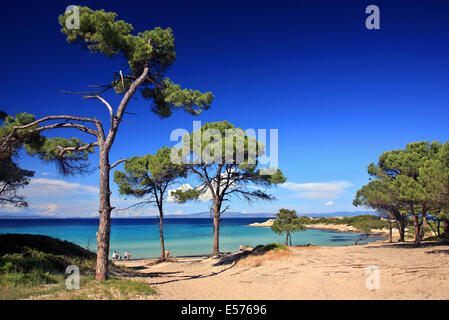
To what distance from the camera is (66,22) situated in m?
8.38

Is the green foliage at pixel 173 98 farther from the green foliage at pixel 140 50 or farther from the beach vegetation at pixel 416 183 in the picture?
the beach vegetation at pixel 416 183

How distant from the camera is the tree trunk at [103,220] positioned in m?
7.89

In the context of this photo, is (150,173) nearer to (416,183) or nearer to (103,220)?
(103,220)

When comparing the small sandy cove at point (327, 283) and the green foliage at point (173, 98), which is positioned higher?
the green foliage at point (173, 98)

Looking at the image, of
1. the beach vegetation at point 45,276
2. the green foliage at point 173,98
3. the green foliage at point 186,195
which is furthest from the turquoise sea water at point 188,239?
the green foliage at point 173,98

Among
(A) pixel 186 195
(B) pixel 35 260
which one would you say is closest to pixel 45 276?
(B) pixel 35 260

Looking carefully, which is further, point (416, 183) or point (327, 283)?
point (416, 183)

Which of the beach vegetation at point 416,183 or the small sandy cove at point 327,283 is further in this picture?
the beach vegetation at point 416,183

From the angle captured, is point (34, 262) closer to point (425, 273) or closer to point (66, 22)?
point (66, 22)

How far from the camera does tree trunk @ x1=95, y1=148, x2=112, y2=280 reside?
25.9 feet

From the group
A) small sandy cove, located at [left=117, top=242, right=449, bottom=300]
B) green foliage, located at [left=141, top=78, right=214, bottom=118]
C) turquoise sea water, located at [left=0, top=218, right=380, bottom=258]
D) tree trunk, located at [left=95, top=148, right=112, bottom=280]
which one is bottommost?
turquoise sea water, located at [left=0, top=218, right=380, bottom=258]

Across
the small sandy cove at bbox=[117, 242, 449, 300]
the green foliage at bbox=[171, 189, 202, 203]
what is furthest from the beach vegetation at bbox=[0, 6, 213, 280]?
the green foliage at bbox=[171, 189, 202, 203]

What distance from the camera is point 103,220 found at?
8.06 meters

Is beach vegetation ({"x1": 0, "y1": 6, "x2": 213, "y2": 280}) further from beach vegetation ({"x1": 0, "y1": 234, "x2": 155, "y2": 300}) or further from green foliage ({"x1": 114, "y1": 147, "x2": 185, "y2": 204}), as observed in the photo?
green foliage ({"x1": 114, "y1": 147, "x2": 185, "y2": 204})
